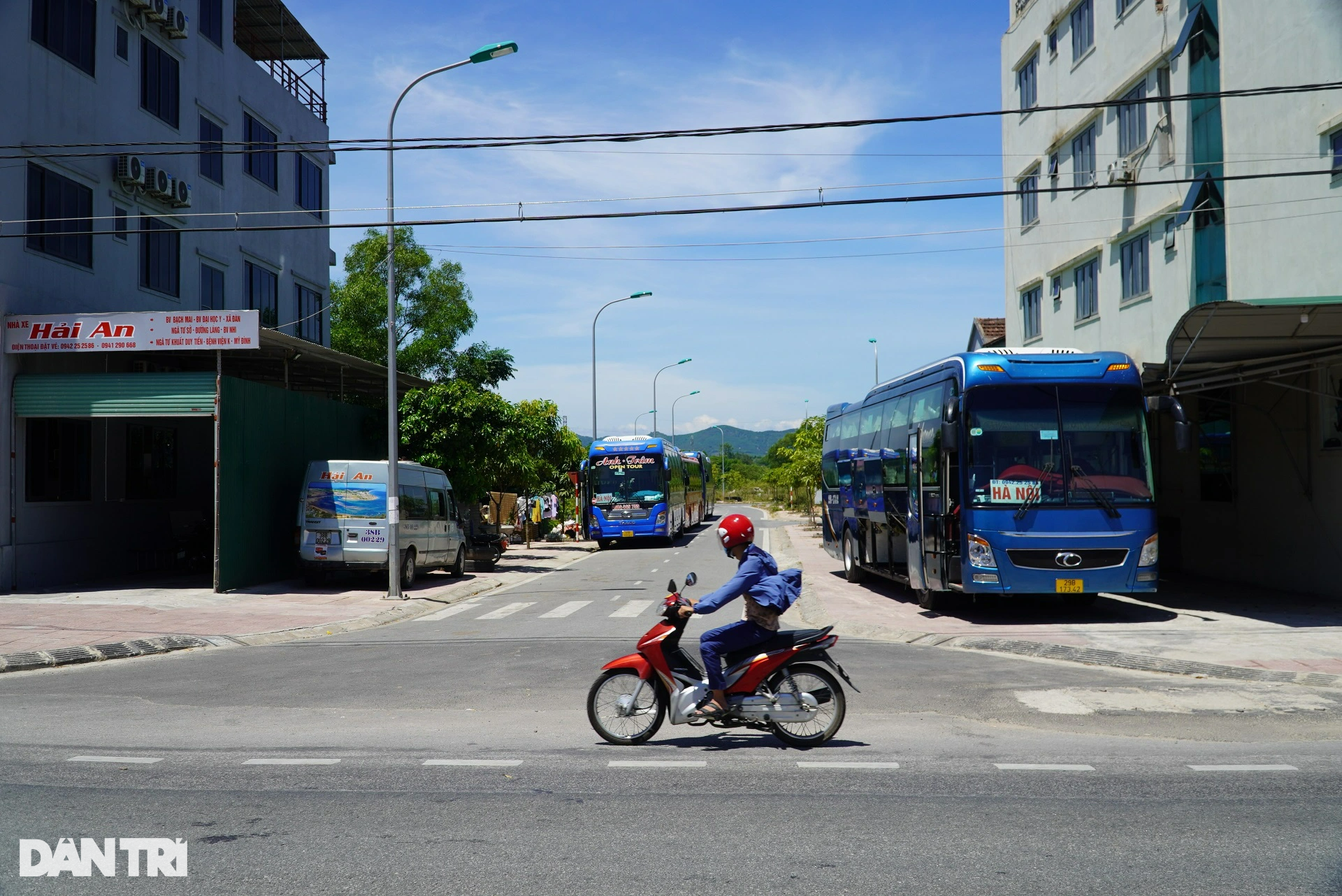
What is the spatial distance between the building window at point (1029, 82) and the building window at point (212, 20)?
2141cm

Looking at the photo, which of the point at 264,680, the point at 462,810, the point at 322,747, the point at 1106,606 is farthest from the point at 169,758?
the point at 1106,606

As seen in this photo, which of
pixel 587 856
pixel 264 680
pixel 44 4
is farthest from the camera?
pixel 44 4

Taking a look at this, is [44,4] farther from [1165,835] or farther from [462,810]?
[1165,835]

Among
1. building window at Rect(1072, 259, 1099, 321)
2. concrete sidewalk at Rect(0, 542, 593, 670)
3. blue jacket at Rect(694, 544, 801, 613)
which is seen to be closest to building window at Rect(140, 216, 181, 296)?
concrete sidewalk at Rect(0, 542, 593, 670)

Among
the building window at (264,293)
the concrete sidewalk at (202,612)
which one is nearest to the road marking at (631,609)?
the concrete sidewalk at (202,612)

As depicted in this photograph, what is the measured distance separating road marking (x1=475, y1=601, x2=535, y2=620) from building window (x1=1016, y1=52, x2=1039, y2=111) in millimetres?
19943

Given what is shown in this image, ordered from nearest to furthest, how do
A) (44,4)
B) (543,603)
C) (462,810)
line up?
(462,810), (543,603), (44,4)

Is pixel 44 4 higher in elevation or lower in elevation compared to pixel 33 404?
higher

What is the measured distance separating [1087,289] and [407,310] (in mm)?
32744

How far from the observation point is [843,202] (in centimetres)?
1581

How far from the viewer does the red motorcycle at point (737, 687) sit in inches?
301

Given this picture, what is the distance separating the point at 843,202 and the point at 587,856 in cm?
1231

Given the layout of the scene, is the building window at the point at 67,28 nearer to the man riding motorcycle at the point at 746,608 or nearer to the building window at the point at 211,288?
the building window at the point at 211,288

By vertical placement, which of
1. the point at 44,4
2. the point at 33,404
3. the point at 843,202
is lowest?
the point at 33,404
